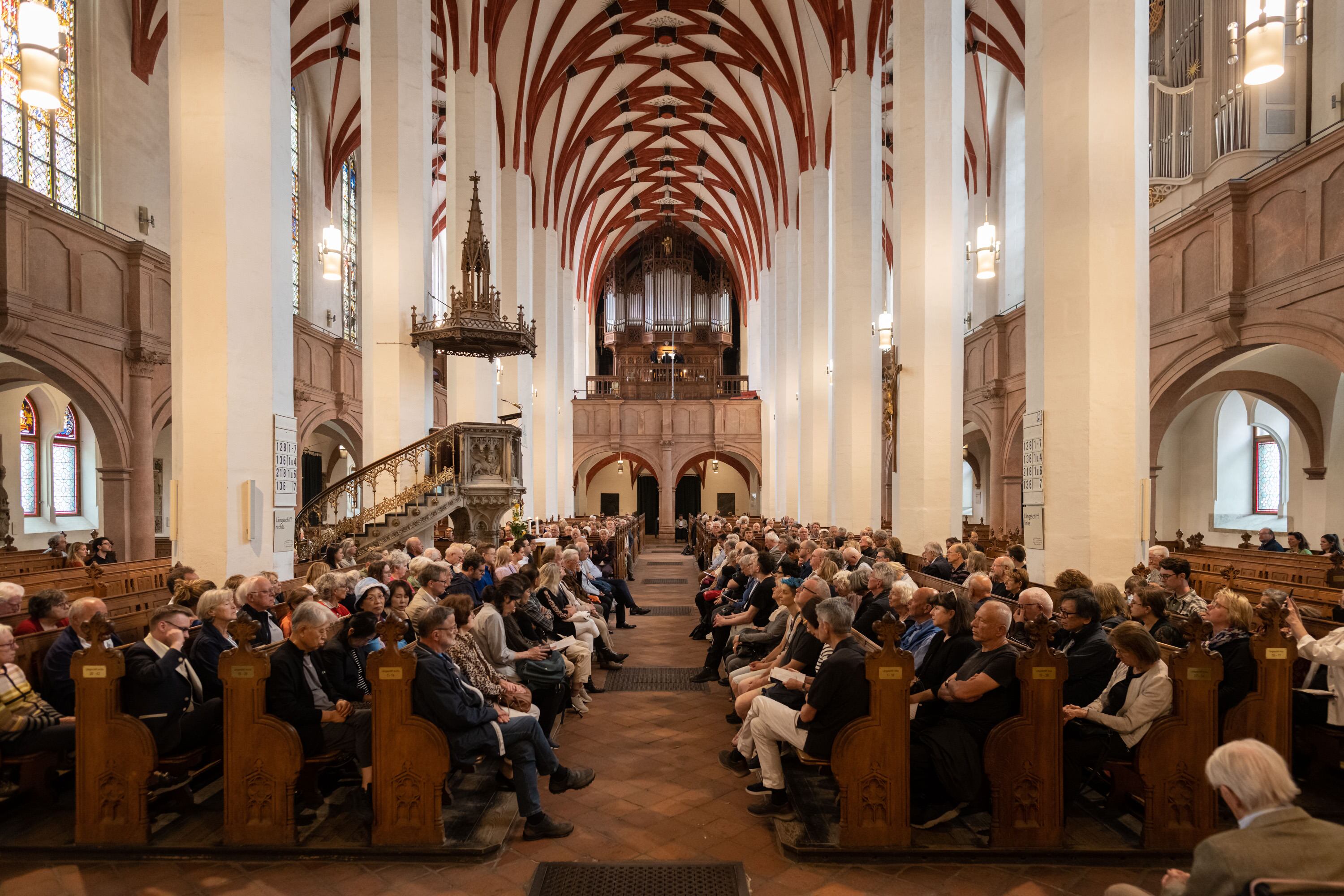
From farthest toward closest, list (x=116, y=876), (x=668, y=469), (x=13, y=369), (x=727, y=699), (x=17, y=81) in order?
(x=668, y=469)
(x=13, y=369)
(x=17, y=81)
(x=727, y=699)
(x=116, y=876)

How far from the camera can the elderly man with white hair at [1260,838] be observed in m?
1.93

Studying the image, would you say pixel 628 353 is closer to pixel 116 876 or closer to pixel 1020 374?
pixel 1020 374

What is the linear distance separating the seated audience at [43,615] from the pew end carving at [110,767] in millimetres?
1099

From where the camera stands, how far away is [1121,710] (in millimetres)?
4000

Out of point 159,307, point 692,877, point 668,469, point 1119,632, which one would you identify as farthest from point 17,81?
point 668,469

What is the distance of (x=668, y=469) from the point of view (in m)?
30.2

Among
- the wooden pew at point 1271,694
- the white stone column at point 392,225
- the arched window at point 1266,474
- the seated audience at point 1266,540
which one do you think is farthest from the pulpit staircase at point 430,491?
the arched window at point 1266,474

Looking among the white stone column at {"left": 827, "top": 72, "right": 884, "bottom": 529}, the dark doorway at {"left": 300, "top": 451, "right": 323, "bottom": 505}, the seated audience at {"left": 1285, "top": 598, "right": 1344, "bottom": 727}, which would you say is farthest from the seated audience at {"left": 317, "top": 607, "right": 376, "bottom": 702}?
the dark doorway at {"left": 300, "top": 451, "right": 323, "bottom": 505}

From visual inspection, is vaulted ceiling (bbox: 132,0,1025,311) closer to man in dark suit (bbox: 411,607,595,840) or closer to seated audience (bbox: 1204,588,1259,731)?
seated audience (bbox: 1204,588,1259,731)

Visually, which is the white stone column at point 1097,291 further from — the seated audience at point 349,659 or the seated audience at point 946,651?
the seated audience at point 349,659

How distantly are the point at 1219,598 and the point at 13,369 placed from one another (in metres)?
14.9

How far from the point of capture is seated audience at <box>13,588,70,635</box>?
4.70m

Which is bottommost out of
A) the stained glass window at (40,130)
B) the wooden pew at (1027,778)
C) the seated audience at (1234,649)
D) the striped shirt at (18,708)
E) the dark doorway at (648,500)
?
the dark doorway at (648,500)

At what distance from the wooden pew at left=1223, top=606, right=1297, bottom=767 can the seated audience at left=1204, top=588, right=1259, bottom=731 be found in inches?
1.6
